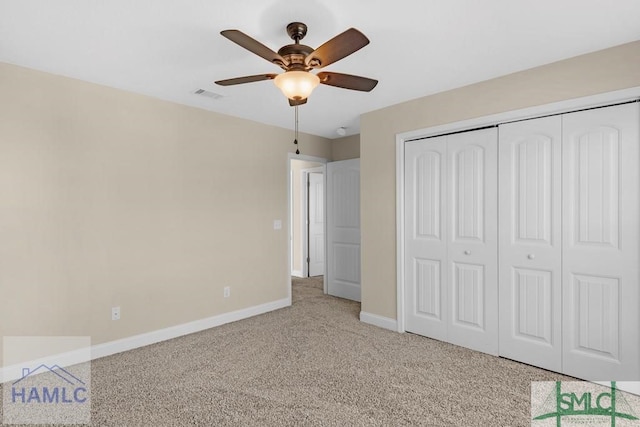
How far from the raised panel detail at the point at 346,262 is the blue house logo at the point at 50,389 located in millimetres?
3352

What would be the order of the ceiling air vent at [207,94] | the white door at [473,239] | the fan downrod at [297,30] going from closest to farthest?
the fan downrod at [297,30], the white door at [473,239], the ceiling air vent at [207,94]

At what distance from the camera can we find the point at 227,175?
3979 millimetres

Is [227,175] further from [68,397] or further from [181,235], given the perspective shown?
[68,397]

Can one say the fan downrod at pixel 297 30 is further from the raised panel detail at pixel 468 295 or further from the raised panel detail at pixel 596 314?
the raised panel detail at pixel 596 314

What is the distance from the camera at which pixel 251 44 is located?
1.76 metres

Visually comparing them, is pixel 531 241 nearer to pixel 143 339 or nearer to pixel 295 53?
pixel 295 53

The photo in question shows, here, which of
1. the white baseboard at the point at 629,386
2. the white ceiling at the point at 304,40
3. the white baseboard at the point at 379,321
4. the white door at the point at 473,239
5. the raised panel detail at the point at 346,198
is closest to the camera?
the white ceiling at the point at 304,40

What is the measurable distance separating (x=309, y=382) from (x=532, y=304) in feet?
6.29

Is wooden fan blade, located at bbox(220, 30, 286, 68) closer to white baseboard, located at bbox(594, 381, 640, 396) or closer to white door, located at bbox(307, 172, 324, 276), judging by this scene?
white baseboard, located at bbox(594, 381, 640, 396)

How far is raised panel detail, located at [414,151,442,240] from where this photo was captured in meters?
3.36

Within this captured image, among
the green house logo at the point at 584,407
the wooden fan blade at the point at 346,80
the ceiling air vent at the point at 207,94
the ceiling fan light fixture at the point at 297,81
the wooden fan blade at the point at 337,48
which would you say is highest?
the ceiling air vent at the point at 207,94

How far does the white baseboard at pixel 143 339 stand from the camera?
2.64 meters

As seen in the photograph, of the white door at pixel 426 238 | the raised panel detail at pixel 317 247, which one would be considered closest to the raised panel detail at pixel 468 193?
the white door at pixel 426 238

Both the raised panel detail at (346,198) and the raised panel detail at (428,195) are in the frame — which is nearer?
the raised panel detail at (428,195)
